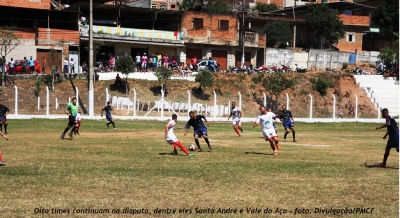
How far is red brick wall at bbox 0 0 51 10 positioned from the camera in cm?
6419

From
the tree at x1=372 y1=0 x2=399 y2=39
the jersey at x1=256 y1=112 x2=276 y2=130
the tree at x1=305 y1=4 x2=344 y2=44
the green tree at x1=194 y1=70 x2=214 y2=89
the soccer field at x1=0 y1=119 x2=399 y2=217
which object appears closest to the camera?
the soccer field at x1=0 y1=119 x2=399 y2=217

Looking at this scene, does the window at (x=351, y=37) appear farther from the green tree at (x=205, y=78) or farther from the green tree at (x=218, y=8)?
the green tree at (x=205, y=78)

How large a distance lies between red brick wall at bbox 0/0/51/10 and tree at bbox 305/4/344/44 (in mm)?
35852

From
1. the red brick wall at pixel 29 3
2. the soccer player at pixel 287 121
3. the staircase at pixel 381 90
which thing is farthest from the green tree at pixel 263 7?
the soccer player at pixel 287 121

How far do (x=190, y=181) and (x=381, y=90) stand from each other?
191ft

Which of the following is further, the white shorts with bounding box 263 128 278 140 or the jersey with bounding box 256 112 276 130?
the jersey with bounding box 256 112 276 130

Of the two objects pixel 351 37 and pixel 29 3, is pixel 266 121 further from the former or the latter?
pixel 351 37

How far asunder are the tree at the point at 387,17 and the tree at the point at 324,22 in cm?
883

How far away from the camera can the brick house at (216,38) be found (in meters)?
77.4

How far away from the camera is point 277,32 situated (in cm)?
8525

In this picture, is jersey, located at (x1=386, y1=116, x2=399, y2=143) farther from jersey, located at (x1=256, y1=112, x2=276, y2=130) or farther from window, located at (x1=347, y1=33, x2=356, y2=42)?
window, located at (x1=347, y1=33, x2=356, y2=42)

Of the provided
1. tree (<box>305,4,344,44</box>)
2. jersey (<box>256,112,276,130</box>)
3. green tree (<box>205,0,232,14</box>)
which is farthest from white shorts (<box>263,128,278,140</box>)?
tree (<box>305,4,344,44</box>)

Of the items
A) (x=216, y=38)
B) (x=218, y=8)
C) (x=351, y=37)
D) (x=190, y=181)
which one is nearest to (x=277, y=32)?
(x=218, y=8)

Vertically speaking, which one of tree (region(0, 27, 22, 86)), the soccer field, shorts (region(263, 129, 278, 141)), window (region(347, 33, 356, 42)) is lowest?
the soccer field
